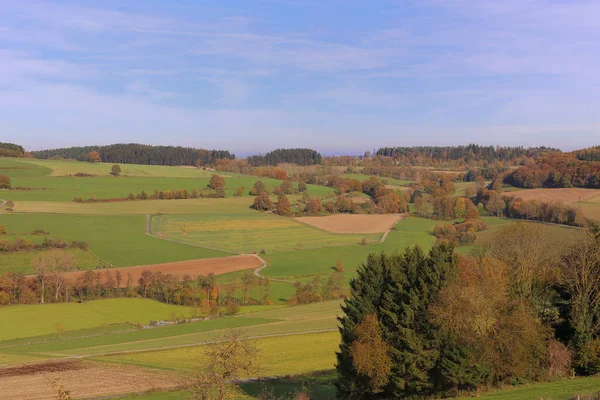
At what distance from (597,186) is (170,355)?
325ft

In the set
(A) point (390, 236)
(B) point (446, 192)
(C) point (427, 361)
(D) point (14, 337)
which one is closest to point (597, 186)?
(B) point (446, 192)

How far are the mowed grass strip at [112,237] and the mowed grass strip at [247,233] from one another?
13.5ft

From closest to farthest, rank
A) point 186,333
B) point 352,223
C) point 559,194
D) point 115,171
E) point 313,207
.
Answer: point 186,333 < point 352,223 < point 559,194 < point 313,207 < point 115,171

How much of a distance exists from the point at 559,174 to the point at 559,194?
1066cm

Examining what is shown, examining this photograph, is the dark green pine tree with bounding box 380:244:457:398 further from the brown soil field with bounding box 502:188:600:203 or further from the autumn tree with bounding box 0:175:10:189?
the autumn tree with bounding box 0:175:10:189

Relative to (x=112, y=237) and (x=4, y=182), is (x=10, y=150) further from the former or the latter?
(x=112, y=237)

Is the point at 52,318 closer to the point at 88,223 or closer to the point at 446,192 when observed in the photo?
the point at 88,223

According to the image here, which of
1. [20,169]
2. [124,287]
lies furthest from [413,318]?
[20,169]

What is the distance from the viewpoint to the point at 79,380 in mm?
30688

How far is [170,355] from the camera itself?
1462 inches

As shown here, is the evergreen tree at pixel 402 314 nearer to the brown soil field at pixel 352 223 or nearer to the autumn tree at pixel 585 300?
the autumn tree at pixel 585 300

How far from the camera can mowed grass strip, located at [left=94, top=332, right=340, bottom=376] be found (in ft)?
110

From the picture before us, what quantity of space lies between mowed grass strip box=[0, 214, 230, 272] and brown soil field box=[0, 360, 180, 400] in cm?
3711

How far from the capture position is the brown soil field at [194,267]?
65.6m
